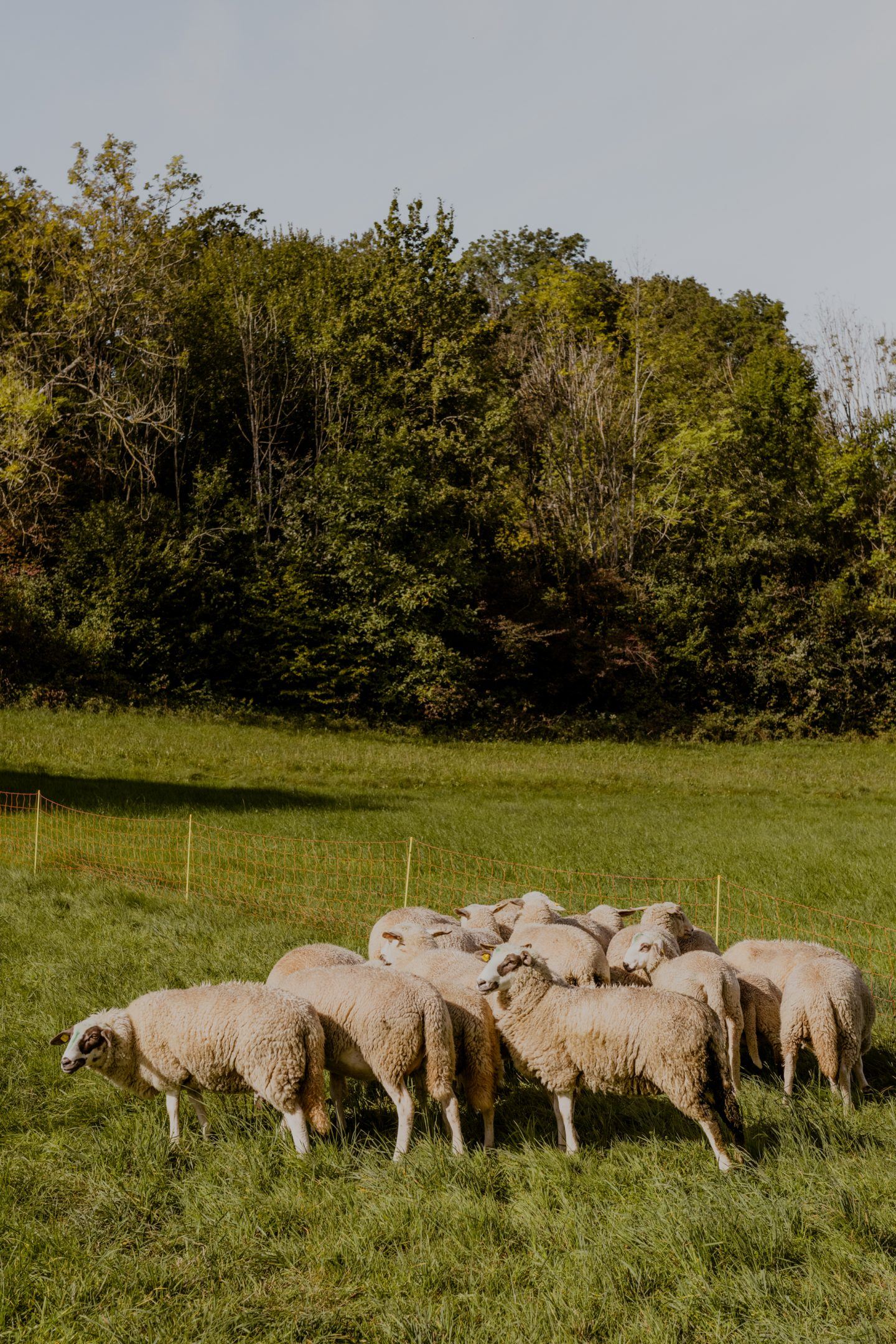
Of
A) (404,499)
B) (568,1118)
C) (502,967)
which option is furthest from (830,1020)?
(404,499)

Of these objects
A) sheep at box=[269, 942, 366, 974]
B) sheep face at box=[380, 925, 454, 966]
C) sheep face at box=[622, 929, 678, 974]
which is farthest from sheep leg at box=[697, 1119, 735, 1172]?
sheep face at box=[380, 925, 454, 966]

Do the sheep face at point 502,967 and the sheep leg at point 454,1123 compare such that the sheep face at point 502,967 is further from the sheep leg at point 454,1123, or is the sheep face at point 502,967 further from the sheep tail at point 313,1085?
the sheep tail at point 313,1085

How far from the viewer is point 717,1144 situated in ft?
17.7

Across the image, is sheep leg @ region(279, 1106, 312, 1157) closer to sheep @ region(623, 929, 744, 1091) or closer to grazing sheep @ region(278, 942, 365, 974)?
grazing sheep @ region(278, 942, 365, 974)

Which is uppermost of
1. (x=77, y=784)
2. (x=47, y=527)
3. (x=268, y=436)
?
(x=268, y=436)

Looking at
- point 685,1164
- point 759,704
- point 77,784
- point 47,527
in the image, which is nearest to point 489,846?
point 77,784

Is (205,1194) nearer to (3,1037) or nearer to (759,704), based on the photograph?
(3,1037)

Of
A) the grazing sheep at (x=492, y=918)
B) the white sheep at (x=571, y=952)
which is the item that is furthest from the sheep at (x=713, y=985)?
the grazing sheep at (x=492, y=918)

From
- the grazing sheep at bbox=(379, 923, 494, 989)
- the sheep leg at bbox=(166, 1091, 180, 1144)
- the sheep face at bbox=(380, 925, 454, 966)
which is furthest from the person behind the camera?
the sheep face at bbox=(380, 925, 454, 966)

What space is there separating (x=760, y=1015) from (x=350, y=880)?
655cm

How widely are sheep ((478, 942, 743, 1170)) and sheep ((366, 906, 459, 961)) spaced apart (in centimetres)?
187

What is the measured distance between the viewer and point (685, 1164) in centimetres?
536

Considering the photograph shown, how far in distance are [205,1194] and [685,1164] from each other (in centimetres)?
239

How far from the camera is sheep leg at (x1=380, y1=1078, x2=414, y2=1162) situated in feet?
18.4
